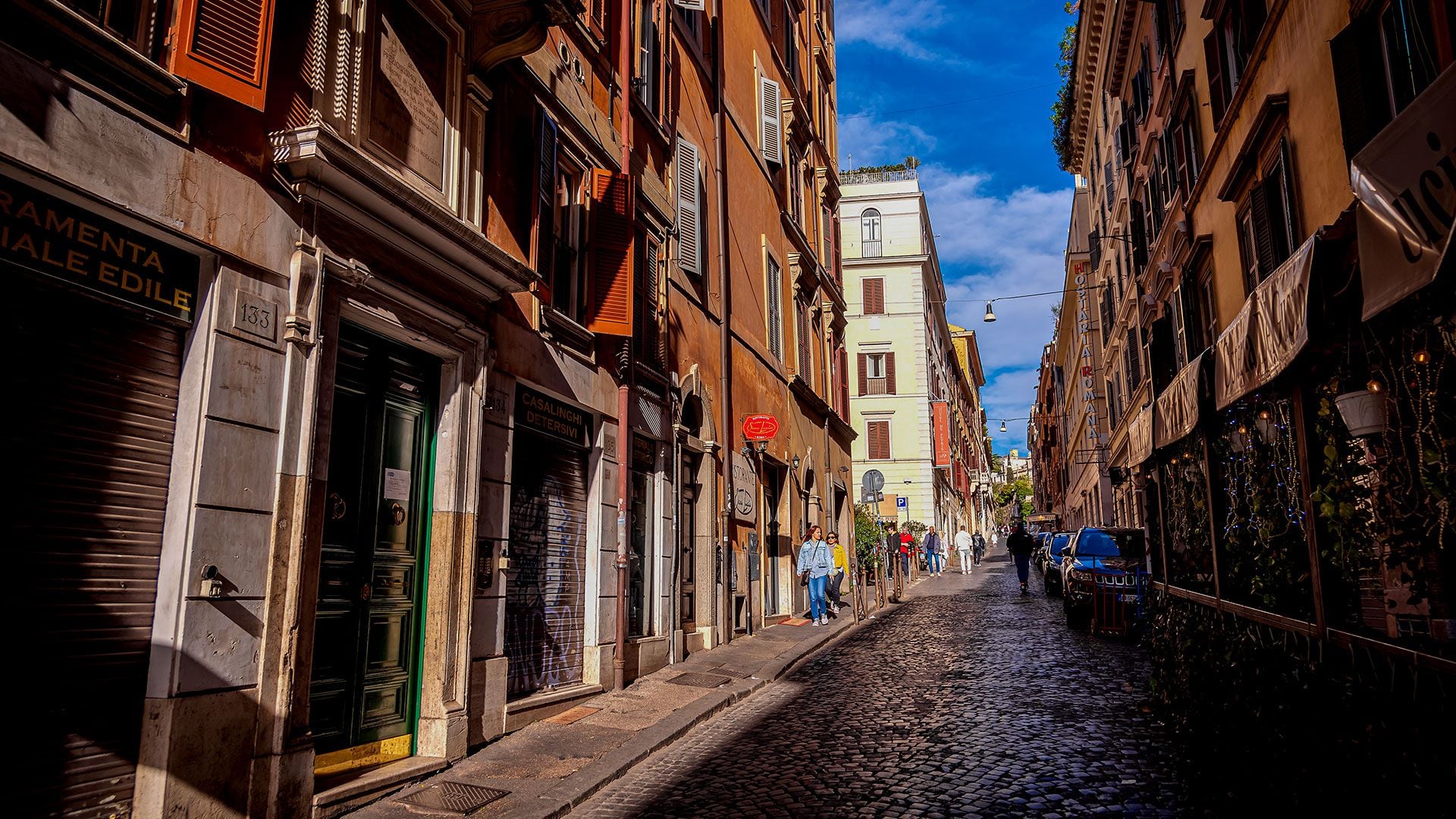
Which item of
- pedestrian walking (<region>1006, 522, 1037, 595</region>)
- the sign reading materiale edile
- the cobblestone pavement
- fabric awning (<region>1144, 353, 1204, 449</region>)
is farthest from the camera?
pedestrian walking (<region>1006, 522, 1037, 595</region>)

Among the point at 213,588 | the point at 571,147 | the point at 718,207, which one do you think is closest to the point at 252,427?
the point at 213,588

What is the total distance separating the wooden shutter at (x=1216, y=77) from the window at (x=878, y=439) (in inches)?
1370

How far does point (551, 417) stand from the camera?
30.6 feet

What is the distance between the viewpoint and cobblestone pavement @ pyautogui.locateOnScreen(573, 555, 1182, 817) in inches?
227

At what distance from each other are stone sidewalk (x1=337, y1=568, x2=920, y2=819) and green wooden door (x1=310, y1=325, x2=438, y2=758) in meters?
0.73

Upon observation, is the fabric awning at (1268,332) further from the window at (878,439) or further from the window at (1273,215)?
the window at (878,439)

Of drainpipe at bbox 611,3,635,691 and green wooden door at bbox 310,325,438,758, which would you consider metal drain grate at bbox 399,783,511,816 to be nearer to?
green wooden door at bbox 310,325,438,758

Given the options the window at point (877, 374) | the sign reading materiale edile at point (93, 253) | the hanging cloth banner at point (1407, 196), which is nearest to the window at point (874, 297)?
the window at point (877, 374)

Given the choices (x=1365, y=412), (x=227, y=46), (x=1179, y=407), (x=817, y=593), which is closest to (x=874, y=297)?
(x=817, y=593)

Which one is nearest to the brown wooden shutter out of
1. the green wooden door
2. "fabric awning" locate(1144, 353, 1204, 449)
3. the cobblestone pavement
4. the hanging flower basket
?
the cobblestone pavement

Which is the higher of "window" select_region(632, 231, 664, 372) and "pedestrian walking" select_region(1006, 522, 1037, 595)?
"window" select_region(632, 231, 664, 372)

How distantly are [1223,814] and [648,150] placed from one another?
414 inches

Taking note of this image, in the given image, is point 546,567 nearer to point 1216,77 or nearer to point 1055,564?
point 1216,77

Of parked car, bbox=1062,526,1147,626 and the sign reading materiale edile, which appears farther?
parked car, bbox=1062,526,1147,626
